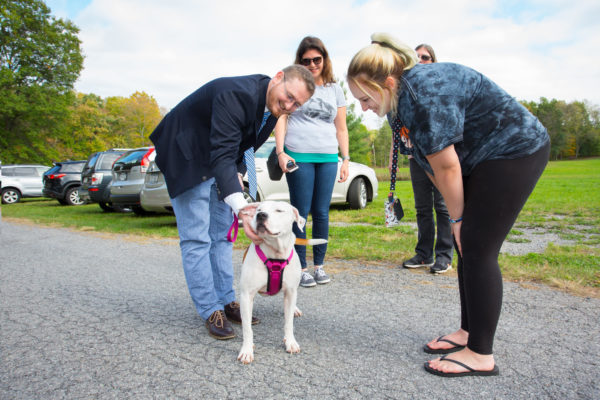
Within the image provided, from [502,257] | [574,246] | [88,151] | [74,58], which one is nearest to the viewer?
[502,257]

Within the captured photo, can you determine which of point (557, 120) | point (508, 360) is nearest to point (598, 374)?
point (508, 360)

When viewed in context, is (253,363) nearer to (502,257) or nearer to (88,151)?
(502,257)

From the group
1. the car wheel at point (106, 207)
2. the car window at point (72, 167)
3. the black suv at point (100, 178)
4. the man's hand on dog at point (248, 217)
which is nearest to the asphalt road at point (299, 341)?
the man's hand on dog at point (248, 217)

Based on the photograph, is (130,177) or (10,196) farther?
(10,196)

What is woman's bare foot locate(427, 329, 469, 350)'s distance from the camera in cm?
244

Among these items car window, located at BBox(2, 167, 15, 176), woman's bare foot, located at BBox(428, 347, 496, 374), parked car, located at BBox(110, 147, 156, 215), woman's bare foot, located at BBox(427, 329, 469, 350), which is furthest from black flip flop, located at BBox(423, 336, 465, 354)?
car window, located at BBox(2, 167, 15, 176)

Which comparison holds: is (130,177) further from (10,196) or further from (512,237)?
(10,196)

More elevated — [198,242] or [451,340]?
[198,242]

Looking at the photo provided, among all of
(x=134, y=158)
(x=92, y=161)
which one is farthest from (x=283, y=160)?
(x=92, y=161)

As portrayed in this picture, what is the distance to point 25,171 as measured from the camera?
20.6 meters

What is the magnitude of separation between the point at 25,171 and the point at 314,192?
22275mm

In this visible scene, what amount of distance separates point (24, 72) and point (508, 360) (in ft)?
117

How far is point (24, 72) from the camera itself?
28.6 m

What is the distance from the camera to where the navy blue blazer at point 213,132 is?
2.44m
